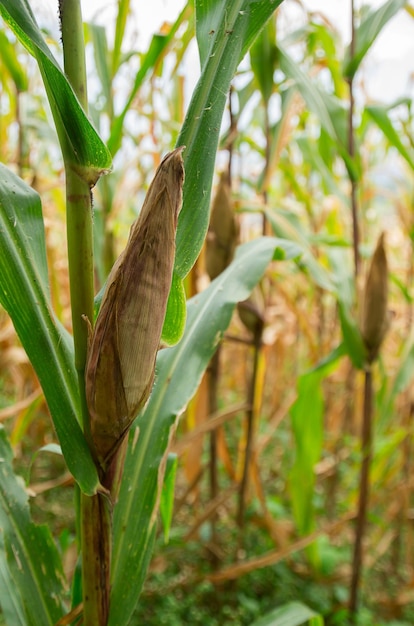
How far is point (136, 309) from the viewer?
0.33 metres

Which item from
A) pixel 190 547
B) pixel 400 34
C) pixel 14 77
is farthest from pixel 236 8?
pixel 400 34

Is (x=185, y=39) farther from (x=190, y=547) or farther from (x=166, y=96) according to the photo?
(x=190, y=547)

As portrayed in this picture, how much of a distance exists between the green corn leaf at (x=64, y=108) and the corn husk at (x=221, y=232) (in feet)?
1.73

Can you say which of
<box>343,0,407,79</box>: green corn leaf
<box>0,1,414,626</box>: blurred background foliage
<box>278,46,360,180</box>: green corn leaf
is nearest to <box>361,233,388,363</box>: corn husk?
<box>0,1,414,626</box>: blurred background foliage

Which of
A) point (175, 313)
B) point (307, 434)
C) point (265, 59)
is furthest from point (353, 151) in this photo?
point (175, 313)

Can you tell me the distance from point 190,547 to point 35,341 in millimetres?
946

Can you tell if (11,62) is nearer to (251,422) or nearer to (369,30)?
(369,30)

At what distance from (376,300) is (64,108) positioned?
0.63 m

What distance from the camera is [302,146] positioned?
1108 mm

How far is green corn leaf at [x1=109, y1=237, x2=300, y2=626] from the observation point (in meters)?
0.43

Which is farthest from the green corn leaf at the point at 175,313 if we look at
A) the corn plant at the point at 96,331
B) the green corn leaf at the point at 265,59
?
the green corn leaf at the point at 265,59

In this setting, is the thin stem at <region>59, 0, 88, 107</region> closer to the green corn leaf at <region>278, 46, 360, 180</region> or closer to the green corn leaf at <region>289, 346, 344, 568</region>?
the green corn leaf at <region>278, 46, 360, 180</region>

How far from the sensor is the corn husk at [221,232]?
86cm

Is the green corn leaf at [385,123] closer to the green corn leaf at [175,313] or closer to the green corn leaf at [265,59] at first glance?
the green corn leaf at [265,59]
